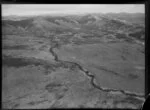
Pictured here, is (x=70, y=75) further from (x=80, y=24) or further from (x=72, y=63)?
(x=80, y=24)

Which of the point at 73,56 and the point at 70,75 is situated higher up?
the point at 73,56

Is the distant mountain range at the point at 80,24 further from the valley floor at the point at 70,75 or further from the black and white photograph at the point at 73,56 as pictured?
the valley floor at the point at 70,75

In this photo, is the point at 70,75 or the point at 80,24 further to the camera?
the point at 80,24

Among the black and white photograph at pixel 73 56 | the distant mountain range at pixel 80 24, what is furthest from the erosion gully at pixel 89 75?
the distant mountain range at pixel 80 24

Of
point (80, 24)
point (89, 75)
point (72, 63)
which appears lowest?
point (89, 75)

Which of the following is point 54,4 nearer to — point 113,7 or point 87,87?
point 113,7

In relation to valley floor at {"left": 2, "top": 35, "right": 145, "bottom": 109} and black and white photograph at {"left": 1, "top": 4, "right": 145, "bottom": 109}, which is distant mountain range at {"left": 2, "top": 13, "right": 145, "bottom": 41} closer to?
black and white photograph at {"left": 1, "top": 4, "right": 145, "bottom": 109}

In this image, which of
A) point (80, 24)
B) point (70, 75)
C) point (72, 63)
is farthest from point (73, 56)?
point (80, 24)

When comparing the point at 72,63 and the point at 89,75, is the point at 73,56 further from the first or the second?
the point at 89,75

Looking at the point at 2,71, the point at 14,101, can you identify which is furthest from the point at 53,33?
the point at 14,101
